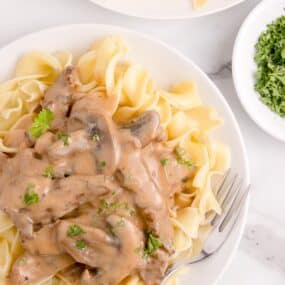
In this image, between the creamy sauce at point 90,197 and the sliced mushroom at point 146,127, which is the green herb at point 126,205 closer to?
the creamy sauce at point 90,197

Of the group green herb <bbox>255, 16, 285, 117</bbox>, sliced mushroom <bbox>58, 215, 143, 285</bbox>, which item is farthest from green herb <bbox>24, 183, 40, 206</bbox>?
green herb <bbox>255, 16, 285, 117</bbox>

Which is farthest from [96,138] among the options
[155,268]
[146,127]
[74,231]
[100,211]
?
[155,268]

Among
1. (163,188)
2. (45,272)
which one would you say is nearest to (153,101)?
(163,188)

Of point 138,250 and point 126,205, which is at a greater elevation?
point 126,205

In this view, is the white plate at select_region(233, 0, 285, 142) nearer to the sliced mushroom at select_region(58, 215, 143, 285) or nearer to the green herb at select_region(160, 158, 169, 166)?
the green herb at select_region(160, 158, 169, 166)

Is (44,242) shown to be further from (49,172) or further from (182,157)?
(182,157)

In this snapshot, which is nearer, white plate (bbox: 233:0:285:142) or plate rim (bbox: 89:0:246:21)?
plate rim (bbox: 89:0:246:21)
